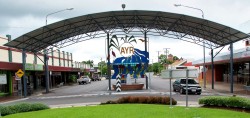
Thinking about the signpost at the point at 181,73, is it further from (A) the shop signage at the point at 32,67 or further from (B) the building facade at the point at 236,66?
Result: (A) the shop signage at the point at 32,67

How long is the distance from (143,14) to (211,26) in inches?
292

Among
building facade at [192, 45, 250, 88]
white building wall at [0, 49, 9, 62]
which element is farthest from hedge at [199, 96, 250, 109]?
white building wall at [0, 49, 9, 62]

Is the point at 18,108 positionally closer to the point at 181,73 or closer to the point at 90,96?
the point at 181,73

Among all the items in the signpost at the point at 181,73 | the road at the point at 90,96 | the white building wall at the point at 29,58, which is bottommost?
the road at the point at 90,96

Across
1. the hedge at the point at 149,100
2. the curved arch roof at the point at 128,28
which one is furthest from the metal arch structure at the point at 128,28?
the hedge at the point at 149,100

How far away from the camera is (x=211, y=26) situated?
121ft

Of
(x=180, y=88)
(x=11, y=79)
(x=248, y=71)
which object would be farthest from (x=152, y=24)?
(x=11, y=79)

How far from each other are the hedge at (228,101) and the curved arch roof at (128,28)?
18254 mm

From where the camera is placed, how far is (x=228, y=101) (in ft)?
55.2

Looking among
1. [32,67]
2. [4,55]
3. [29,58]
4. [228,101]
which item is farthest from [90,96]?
[29,58]

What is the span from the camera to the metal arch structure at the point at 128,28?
120 feet

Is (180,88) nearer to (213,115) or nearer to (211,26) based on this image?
(211,26)

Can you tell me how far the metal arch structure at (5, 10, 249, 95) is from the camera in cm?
3669

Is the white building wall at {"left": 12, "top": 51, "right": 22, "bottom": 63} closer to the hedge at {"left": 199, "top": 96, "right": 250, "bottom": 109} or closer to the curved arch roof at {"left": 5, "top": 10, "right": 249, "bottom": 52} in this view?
the curved arch roof at {"left": 5, "top": 10, "right": 249, "bottom": 52}
